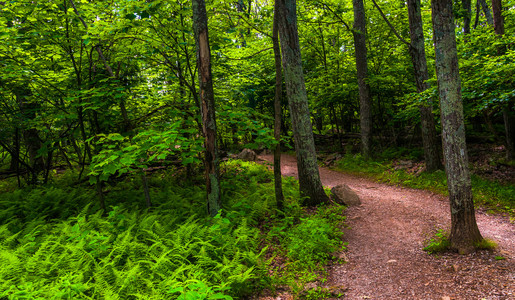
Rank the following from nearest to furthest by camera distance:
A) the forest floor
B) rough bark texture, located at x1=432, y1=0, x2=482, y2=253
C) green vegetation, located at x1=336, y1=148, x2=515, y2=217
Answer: the forest floor
rough bark texture, located at x1=432, y1=0, x2=482, y2=253
green vegetation, located at x1=336, y1=148, x2=515, y2=217

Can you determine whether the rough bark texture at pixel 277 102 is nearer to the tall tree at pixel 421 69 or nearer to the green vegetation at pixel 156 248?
the green vegetation at pixel 156 248

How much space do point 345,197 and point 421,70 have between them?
614 cm

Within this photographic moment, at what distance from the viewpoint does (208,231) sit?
207 inches

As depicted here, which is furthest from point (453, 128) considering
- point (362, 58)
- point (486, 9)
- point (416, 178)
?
point (486, 9)

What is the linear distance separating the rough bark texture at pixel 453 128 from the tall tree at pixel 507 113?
220 inches

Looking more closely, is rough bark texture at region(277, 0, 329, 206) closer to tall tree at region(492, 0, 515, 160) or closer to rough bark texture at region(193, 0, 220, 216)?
rough bark texture at region(193, 0, 220, 216)

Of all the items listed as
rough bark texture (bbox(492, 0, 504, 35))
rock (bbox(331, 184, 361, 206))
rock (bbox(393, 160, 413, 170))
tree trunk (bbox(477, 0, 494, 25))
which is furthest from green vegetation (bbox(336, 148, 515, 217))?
tree trunk (bbox(477, 0, 494, 25))

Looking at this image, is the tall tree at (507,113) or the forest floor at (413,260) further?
the tall tree at (507,113)

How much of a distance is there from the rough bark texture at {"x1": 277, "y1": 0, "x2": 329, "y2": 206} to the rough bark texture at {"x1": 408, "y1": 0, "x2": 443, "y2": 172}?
5.49m

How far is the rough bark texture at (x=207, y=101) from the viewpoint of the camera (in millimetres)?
5500

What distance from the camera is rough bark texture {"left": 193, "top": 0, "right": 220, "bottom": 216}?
5.50 m

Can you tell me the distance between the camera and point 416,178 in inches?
397

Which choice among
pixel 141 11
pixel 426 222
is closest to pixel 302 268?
pixel 426 222

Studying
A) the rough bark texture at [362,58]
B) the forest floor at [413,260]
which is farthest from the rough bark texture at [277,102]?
the rough bark texture at [362,58]
